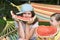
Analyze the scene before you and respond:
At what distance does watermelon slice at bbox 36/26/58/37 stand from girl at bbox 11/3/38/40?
7 cm

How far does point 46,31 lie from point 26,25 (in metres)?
0.31

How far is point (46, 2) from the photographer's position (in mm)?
2104

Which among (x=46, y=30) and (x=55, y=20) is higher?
(x=55, y=20)

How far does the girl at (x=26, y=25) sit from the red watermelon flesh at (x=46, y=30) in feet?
0.26

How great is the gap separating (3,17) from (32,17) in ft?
1.43

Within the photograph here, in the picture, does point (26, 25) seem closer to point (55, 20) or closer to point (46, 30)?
point (46, 30)

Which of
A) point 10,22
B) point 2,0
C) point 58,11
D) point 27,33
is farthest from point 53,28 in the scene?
point 2,0

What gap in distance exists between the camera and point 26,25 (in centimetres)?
201

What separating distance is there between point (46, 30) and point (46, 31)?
0.02 metres

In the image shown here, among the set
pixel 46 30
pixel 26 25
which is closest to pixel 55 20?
pixel 46 30

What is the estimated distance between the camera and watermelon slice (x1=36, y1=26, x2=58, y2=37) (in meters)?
1.98

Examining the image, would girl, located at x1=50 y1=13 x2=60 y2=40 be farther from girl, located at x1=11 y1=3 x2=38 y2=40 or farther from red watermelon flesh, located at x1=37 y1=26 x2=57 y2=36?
→ girl, located at x1=11 y1=3 x2=38 y2=40

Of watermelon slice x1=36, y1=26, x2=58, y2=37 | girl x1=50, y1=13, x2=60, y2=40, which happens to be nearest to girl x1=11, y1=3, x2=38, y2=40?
watermelon slice x1=36, y1=26, x2=58, y2=37

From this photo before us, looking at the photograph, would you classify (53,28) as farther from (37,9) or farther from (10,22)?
(10,22)
